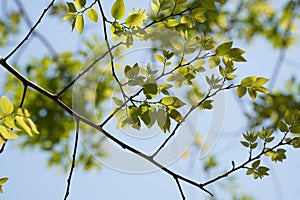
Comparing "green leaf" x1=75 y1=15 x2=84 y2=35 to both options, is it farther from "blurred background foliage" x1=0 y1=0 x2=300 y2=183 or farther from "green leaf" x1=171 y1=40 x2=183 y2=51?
"blurred background foliage" x1=0 y1=0 x2=300 y2=183

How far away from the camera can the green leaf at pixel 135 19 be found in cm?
96

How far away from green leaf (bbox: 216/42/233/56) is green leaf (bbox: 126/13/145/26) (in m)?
0.18

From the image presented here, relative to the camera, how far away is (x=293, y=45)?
3.09 m

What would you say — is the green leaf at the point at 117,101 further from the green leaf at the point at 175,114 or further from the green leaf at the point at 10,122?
the green leaf at the point at 10,122

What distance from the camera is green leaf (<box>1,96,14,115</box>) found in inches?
31.5

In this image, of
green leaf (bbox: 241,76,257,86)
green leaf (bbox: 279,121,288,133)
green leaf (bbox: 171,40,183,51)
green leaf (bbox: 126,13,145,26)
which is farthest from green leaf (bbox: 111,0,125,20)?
green leaf (bbox: 279,121,288,133)

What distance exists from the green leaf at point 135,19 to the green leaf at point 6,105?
1.02ft

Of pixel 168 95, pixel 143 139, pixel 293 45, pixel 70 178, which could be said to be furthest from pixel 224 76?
pixel 293 45

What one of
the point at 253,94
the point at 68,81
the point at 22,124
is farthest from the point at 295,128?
the point at 68,81

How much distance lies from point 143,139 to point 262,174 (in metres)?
0.32

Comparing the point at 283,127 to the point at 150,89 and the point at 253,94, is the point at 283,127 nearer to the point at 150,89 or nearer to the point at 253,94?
the point at 253,94

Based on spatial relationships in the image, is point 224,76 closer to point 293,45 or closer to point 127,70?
point 127,70

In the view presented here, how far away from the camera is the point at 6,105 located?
81cm

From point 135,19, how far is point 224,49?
7.8 inches
